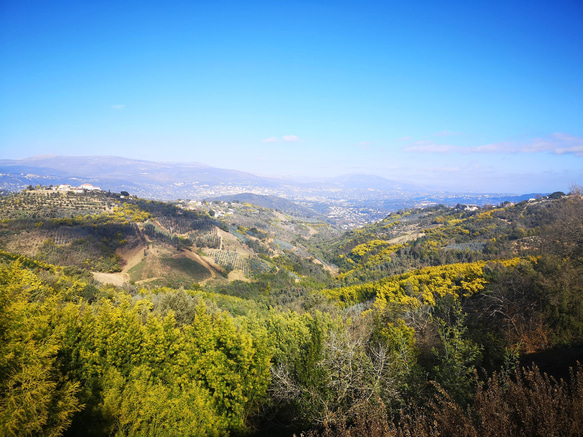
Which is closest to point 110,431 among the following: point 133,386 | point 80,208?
point 133,386

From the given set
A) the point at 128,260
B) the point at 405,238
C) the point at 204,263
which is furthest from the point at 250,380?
the point at 405,238

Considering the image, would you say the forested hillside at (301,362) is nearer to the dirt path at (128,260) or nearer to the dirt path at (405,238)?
the dirt path at (128,260)

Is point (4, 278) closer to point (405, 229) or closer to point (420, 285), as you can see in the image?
point (420, 285)

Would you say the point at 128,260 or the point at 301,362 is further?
the point at 128,260

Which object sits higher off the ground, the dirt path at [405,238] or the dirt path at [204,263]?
the dirt path at [405,238]

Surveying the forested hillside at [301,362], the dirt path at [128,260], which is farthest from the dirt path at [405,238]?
the dirt path at [128,260]

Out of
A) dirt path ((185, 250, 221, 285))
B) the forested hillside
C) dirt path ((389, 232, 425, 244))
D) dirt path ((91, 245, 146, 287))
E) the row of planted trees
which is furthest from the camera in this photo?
dirt path ((389, 232, 425, 244))

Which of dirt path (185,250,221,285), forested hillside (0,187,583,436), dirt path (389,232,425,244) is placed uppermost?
forested hillside (0,187,583,436)

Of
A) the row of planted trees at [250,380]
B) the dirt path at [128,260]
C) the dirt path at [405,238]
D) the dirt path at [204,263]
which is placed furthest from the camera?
the dirt path at [405,238]

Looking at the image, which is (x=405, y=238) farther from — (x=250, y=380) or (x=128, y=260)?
(x=250, y=380)

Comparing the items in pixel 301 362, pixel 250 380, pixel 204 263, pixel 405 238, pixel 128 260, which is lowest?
pixel 204 263

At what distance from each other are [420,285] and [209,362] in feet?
154

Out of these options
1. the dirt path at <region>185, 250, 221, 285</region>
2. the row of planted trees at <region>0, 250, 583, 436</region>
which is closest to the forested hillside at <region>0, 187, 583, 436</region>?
the row of planted trees at <region>0, 250, 583, 436</region>

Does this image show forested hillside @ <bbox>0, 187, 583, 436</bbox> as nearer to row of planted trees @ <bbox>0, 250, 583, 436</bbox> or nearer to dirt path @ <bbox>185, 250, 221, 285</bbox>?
row of planted trees @ <bbox>0, 250, 583, 436</bbox>
